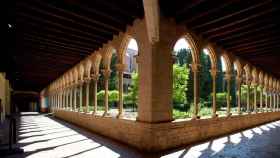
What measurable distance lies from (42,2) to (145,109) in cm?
330

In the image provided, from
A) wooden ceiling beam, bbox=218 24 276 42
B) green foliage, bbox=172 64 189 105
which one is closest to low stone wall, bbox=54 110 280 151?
wooden ceiling beam, bbox=218 24 276 42

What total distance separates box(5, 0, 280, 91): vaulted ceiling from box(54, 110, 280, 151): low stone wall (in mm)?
2699

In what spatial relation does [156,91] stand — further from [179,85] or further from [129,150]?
[179,85]

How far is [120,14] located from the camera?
543cm

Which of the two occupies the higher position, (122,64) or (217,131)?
(122,64)

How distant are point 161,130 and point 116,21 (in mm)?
3045

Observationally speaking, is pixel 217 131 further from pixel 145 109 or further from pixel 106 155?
pixel 106 155

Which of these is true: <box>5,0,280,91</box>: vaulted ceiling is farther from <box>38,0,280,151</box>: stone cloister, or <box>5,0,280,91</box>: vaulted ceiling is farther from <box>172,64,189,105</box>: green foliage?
<box>172,64,189,105</box>: green foliage

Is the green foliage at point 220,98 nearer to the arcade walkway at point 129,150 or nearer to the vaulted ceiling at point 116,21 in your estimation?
the vaulted ceiling at point 116,21

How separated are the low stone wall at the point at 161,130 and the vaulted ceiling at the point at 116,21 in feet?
8.85

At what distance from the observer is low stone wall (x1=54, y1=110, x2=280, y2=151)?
16.8 feet

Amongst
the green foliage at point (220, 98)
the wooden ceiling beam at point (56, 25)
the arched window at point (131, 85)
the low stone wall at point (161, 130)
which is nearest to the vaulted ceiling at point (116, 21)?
the wooden ceiling beam at point (56, 25)

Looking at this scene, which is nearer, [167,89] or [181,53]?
[167,89]

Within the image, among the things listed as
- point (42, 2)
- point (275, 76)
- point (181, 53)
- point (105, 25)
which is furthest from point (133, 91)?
point (181, 53)
